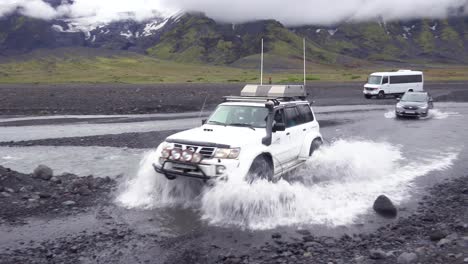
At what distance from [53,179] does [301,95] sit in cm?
662

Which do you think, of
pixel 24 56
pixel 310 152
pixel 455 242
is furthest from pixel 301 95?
pixel 24 56

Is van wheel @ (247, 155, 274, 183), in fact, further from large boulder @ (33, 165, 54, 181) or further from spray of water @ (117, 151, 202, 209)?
large boulder @ (33, 165, 54, 181)

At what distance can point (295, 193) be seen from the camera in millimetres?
9055

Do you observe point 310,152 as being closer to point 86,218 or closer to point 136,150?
point 86,218

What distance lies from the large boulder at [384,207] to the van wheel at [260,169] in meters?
2.21

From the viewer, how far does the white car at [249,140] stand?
846cm

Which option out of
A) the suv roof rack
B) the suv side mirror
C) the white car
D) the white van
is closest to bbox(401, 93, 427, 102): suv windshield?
the white van

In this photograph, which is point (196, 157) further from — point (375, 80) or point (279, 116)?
point (375, 80)

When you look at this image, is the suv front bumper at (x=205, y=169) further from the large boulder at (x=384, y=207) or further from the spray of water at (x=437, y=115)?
the spray of water at (x=437, y=115)

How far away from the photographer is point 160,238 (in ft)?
24.3

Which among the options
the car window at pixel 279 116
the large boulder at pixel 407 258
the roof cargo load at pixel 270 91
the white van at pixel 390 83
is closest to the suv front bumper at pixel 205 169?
the car window at pixel 279 116

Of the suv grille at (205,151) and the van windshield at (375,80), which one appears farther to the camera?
the van windshield at (375,80)

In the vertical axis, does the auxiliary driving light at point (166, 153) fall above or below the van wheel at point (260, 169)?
above

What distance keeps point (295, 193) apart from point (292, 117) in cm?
248
